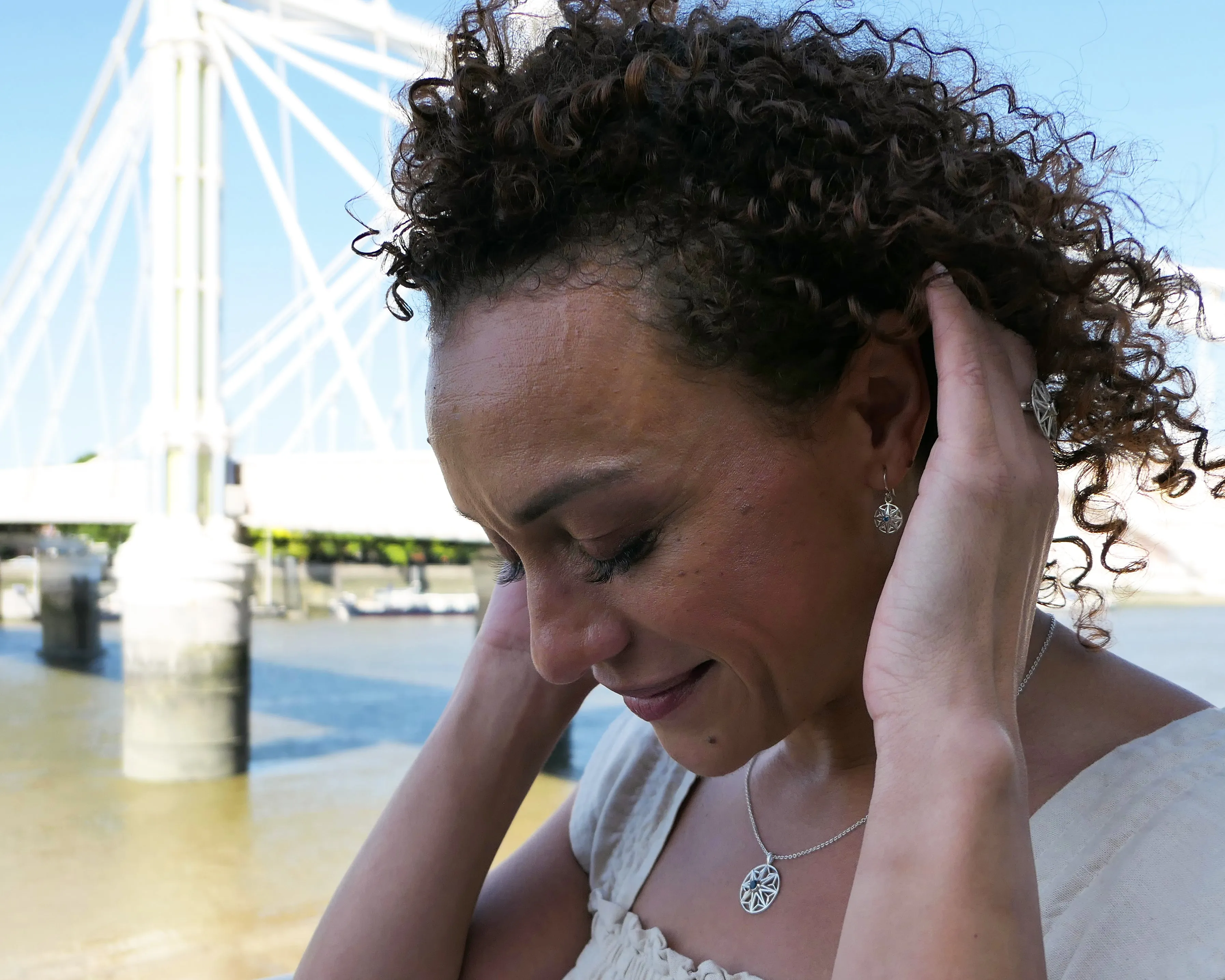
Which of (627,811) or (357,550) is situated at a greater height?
(627,811)

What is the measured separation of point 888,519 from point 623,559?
0.22m

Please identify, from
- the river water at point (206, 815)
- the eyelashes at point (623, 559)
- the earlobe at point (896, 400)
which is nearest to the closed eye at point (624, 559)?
the eyelashes at point (623, 559)

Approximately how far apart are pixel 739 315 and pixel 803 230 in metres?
0.08

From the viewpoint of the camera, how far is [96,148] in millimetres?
20125

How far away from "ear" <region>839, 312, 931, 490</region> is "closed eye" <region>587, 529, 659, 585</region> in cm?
19

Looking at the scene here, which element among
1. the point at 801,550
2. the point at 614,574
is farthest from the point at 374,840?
the point at 801,550

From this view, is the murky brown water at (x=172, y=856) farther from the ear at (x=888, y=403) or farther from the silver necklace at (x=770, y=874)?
the ear at (x=888, y=403)

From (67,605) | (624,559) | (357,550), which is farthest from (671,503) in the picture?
(67,605)

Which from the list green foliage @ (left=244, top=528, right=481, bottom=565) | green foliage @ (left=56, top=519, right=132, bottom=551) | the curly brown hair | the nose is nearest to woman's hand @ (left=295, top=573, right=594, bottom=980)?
the nose

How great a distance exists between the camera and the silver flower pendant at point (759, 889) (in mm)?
1078

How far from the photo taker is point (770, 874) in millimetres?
1104

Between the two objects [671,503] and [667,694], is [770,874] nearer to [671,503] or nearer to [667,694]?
[667,694]

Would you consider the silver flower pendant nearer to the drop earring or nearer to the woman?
the woman

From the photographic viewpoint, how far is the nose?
97 centimetres
